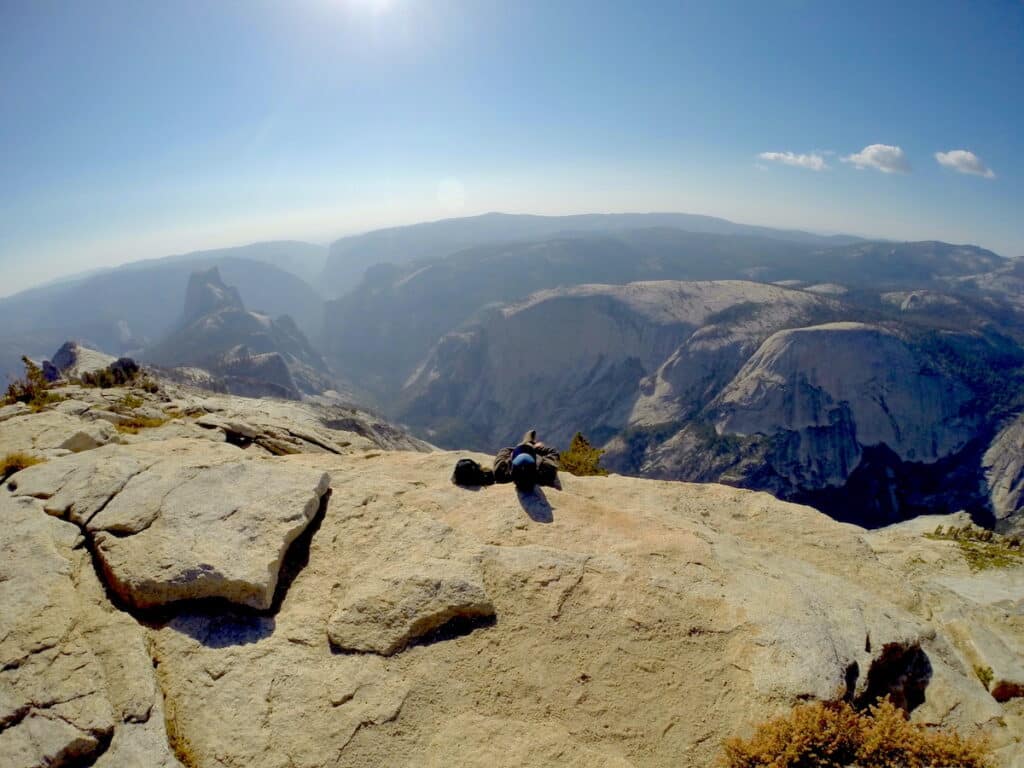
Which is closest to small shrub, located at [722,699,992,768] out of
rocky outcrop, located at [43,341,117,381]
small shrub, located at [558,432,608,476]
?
small shrub, located at [558,432,608,476]

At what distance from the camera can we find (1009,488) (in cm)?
13900

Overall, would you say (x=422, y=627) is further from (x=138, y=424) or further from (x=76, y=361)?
(x=76, y=361)

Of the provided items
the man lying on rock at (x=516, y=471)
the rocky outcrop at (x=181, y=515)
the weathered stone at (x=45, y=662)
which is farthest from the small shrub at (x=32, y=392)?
the man lying on rock at (x=516, y=471)

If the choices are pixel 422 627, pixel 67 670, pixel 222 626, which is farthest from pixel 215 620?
pixel 422 627

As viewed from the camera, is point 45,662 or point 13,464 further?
point 13,464

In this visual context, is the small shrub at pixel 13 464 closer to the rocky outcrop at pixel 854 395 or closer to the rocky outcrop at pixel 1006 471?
the rocky outcrop at pixel 1006 471

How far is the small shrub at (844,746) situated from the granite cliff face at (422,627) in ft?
1.55

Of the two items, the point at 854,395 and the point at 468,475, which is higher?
the point at 468,475

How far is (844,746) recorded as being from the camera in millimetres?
6246

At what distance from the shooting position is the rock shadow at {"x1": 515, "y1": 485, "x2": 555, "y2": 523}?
11.4 m

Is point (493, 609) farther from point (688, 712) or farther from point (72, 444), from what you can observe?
point (72, 444)

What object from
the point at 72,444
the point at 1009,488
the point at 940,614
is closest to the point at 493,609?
the point at 940,614

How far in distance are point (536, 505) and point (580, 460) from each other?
9926mm

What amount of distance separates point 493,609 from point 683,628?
318 cm
